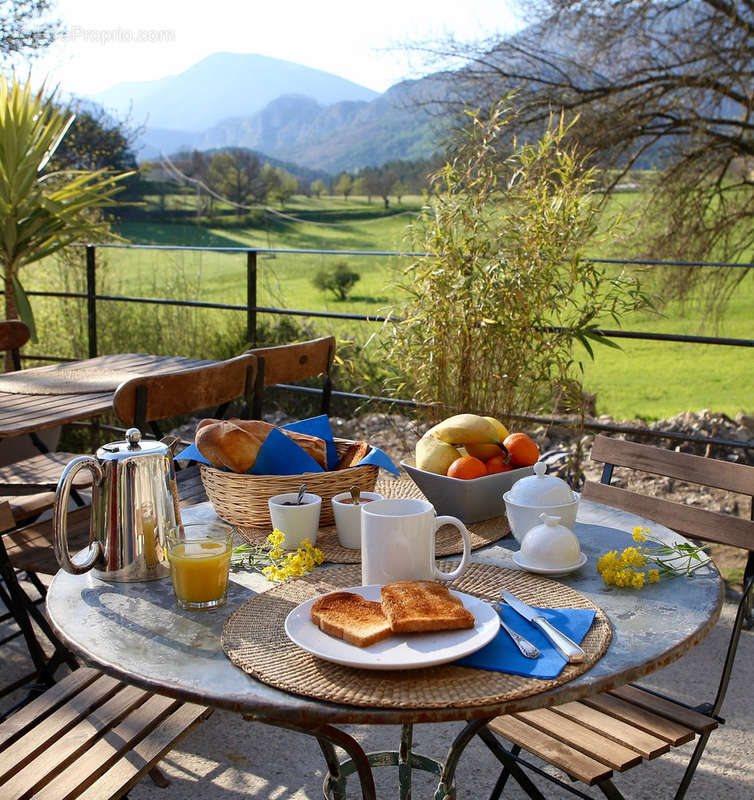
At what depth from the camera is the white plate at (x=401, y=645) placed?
0.93 metres

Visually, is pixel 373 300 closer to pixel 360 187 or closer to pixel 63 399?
pixel 360 187

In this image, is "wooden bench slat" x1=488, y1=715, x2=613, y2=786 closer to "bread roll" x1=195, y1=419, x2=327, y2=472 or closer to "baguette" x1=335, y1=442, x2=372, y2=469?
"baguette" x1=335, y1=442, x2=372, y2=469

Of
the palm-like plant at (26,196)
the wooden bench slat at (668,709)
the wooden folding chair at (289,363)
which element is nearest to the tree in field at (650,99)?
the palm-like plant at (26,196)

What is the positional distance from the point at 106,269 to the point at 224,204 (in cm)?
677

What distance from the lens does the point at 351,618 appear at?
1021mm

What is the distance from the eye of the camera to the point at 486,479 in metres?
1.49

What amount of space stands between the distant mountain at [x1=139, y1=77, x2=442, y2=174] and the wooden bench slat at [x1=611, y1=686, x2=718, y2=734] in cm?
506

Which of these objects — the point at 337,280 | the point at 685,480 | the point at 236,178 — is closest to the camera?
the point at 685,480

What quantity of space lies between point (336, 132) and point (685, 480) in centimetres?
2335

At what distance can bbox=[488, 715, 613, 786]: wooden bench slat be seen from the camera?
1.37 m

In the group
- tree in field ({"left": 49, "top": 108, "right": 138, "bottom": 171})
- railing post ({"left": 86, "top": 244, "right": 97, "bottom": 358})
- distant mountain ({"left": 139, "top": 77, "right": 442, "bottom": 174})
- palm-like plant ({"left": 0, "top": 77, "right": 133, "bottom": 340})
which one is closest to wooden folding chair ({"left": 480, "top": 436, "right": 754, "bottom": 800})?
palm-like plant ({"left": 0, "top": 77, "right": 133, "bottom": 340})

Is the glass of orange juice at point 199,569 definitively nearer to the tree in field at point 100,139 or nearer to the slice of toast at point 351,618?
the slice of toast at point 351,618

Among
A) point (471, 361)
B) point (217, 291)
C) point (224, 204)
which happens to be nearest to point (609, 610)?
point (471, 361)

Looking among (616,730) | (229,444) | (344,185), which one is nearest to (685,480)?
(616,730)
